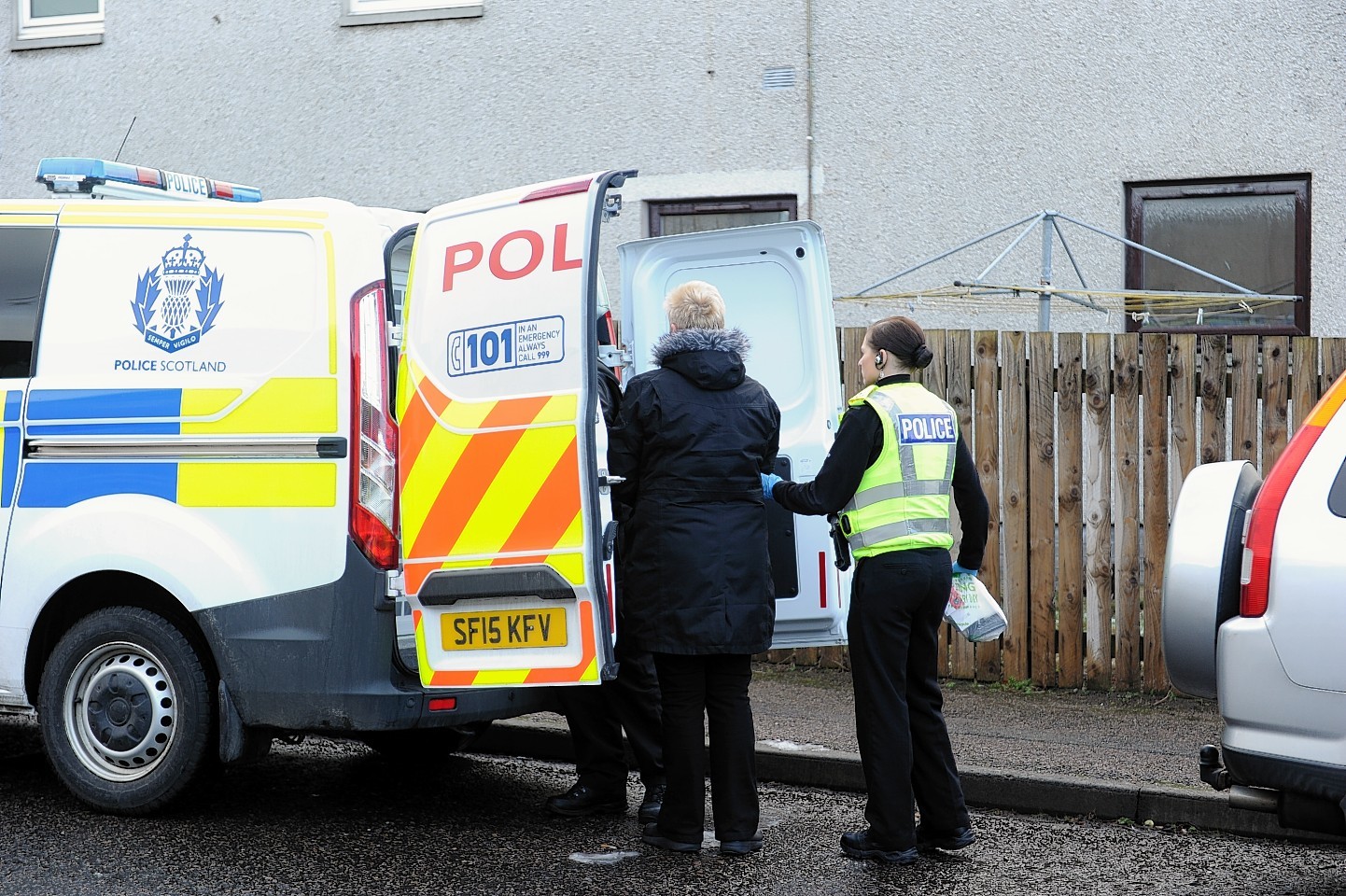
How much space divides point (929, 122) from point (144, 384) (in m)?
6.08

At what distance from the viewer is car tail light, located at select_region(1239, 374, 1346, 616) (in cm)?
397

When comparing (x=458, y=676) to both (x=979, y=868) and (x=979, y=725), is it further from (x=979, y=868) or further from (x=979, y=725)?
(x=979, y=725)

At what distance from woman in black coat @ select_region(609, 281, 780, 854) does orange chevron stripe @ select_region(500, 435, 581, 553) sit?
1.40 feet

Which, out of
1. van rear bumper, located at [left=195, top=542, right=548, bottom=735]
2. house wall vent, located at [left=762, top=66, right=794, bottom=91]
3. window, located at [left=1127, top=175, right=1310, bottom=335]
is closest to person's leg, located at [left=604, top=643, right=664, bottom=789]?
van rear bumper, located at [left=195, top=542, right=548, bottom=735]

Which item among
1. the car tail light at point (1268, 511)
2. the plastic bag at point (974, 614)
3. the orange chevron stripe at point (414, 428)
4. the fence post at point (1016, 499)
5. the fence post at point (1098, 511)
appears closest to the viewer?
the car tail light at point (1268, 511)

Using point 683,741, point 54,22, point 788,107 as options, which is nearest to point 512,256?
point 683,741

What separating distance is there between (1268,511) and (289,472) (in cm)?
292

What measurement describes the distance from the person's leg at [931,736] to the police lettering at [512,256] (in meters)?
1.58

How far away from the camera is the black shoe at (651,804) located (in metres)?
5.34

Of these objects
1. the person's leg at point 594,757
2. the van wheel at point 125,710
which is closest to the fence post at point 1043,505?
the person's leg at point 594,757

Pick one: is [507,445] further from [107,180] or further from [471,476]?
[107,180]

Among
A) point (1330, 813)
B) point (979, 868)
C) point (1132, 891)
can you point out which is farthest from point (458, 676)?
point (1330, 813)

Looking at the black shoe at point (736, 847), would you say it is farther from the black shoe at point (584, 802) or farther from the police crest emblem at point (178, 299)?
the police crest emblem at point (178, 299)

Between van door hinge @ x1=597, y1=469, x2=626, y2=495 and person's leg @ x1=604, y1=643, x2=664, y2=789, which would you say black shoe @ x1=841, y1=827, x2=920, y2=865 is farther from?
van door hinge @ x1=597, y1=469, x2=626, y2=495
